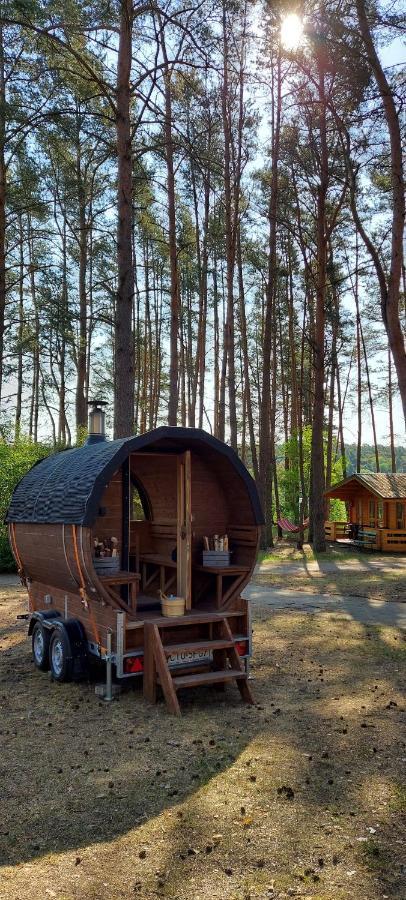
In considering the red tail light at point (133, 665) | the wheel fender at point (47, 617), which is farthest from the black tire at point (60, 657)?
the red tail light at point (133, 665)

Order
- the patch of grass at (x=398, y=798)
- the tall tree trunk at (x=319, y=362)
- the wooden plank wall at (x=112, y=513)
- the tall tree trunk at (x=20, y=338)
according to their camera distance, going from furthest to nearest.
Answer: the tall tree trunk at (x=319, y=362) < the tall tree trunk at (x=20, y=338) < the wooden plank wall at (x=112, y=513) < the patch of grass at (x=398, y=798)

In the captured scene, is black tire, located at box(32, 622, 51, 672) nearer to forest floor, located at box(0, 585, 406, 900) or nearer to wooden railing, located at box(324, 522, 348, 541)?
forest floor, located at box(0, 585, 406, 900)

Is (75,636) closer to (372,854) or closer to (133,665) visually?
(133,665)

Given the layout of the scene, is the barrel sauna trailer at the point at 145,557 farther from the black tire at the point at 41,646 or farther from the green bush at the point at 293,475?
the green bush at the point at 293,475

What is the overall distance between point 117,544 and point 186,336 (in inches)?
1017

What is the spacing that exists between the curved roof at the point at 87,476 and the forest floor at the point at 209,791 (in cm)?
188

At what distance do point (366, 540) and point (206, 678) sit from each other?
754 inches

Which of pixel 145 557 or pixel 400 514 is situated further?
pixel 400 514

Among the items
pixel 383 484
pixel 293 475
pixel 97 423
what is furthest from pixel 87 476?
pixel 293 475

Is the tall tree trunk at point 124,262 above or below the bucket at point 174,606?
above

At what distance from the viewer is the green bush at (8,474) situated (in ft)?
55.1

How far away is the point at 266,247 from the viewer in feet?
82.8

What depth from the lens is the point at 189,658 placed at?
21.6 feet

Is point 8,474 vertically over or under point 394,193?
under
